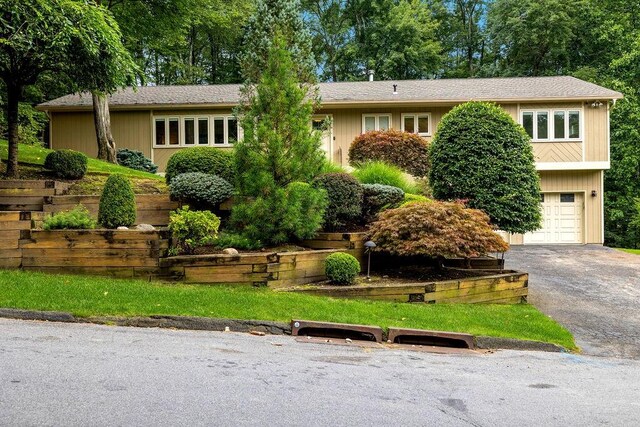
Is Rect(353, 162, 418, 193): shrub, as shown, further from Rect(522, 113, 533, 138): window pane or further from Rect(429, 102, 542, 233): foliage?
Rect(522, 113, 533, 138): window pane

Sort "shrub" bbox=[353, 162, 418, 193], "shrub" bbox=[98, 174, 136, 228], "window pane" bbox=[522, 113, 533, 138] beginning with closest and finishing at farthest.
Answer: "shrub" bbox=[98, 174, 136, 228], "shrub" bbox=[353, 162, 418, 193], "window pane" bbox=[522, 113, 533, 138]

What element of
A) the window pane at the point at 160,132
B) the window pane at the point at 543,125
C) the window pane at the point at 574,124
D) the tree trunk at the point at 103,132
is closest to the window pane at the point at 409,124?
the window pane at the point at 543,125

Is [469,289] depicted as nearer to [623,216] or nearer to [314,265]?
[314,265]

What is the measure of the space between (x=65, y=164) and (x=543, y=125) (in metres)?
17.4

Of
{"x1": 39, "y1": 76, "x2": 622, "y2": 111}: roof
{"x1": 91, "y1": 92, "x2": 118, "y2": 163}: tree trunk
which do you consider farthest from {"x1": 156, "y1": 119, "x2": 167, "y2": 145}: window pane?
{"x1": 91, "y1": 92, "x2": 118, "y2": 163}: tree trunk

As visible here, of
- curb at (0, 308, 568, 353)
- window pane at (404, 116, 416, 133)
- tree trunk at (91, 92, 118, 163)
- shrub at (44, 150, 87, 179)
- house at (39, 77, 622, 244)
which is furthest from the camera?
window pane at (404, 116, 416, 133)

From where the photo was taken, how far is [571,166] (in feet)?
66.2

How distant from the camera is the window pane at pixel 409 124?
2117 cm

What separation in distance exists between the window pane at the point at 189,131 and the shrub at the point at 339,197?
12.7 metres

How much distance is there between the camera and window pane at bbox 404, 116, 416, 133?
21172 mm

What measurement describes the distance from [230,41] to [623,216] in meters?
24.7

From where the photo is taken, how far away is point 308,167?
30.6 ft

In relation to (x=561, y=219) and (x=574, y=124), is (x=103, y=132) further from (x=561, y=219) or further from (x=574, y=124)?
(x=574, y=124)

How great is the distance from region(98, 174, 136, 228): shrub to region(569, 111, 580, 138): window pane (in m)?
17.8
